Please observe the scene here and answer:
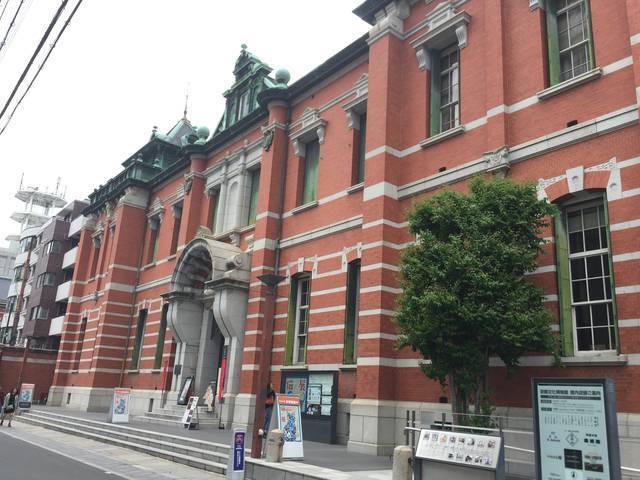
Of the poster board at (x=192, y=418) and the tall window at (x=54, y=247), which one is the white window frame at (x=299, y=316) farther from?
the tall window at (x=54, y=247)

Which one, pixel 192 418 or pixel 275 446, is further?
pixel 192 418

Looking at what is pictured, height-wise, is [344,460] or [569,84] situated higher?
[569,84]

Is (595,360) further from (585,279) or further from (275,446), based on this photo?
(275,446)

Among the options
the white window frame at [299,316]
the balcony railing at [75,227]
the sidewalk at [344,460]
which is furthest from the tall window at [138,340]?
the balcony railing at [75,227]

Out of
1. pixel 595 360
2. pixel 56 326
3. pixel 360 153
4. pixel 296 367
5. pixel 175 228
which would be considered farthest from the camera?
pixel 56 326

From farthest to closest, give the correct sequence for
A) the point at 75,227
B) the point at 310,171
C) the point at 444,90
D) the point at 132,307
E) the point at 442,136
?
1. the point at 75,227
2. the point at 132,307
3. the point at 310,171
4. the point at 444,90
5. the point at 442,136

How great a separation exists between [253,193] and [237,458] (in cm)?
1432

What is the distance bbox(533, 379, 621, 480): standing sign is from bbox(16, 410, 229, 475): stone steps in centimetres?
790

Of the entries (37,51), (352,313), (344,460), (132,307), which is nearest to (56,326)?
(132,307)

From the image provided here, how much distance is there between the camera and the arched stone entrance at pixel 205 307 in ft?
66.3

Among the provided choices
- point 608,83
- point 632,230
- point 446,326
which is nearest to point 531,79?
point 608,83

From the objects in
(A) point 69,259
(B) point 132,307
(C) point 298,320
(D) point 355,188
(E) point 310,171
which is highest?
(A) point 69,259

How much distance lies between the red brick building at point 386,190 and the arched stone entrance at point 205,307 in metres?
0.08

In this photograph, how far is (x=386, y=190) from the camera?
50.0 ft
